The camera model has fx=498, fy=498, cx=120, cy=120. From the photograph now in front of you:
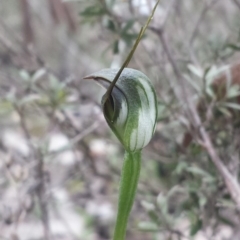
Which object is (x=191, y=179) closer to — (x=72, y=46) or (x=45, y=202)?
(x=45, y=202)

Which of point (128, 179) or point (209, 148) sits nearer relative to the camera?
point (128, 179)

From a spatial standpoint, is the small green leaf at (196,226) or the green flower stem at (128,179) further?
the small green leaf at (196,226)

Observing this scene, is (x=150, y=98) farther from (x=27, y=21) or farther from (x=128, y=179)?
(x=27, y=21)

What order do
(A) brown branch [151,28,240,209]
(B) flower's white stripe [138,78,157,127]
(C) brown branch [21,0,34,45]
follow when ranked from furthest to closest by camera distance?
(C) brown branch [21,0,34,45]
(A) brown branch [151,28,240,209]
(B) flower's white stripe [138,78,157,127]

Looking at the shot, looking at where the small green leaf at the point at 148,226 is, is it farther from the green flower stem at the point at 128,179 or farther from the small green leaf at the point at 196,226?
the green flower stem at the point at 128,179

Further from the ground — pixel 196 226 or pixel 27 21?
pixel 27 21

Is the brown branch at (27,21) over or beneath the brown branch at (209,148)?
over

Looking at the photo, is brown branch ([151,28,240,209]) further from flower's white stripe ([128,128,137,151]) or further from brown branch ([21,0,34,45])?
brown branch ([21,0,34,45])

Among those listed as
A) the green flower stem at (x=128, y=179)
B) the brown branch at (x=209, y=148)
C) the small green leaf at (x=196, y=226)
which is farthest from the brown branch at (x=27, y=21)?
the green flower stem at (x=128, y=179)

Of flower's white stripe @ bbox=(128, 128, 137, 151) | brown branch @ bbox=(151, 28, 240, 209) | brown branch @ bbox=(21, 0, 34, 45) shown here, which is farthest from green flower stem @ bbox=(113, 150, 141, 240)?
brown branch @ bbox=(21, 0, 34, 45)


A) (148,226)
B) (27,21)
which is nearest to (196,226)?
(148,226)

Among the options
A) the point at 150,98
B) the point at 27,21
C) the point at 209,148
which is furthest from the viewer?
the point at 27,21

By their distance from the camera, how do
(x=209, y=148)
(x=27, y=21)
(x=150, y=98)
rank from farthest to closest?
(x=27, y=21)
(x=209, y=148)
(x=150, y=98)

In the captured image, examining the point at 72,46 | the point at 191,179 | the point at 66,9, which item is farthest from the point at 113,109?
the point at 72,46
